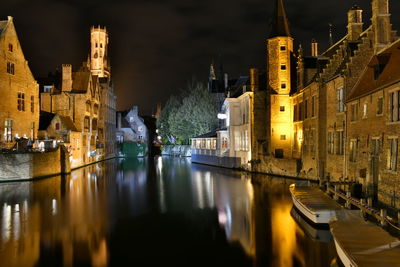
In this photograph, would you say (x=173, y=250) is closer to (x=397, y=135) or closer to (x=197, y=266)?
(x=197, y=266)

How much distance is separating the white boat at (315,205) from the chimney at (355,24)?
49.3ft

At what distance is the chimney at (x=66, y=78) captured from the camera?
2201 inches

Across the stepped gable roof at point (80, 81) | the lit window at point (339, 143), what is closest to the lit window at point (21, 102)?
the stepped gable roof at point (80, 81)

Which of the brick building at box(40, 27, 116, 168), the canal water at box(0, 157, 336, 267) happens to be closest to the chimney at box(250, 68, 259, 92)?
the canal water at box(0, 157, 336, 267)

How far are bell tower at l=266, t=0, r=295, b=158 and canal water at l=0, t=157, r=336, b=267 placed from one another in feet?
38.2

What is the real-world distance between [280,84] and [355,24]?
1282cm

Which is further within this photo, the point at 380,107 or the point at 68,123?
the point at 68,123

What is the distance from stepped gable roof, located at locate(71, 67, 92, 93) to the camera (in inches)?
2267

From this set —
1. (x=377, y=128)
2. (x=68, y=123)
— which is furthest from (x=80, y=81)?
(x=377, y=128)

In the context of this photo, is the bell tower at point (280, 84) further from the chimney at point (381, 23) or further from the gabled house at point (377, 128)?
the chimney at point (381, 23)

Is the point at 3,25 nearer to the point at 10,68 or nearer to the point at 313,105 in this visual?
the point at 10,68

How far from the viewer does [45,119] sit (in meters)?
51.2

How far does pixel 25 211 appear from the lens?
2258 cm

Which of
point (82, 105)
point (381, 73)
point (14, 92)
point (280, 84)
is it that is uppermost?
point (280, 84)
